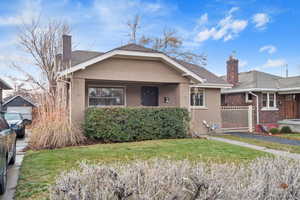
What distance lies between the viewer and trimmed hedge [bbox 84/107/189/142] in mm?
9766

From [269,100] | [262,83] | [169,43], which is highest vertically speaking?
[169,43]

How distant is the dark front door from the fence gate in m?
4.48

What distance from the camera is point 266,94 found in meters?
16.7

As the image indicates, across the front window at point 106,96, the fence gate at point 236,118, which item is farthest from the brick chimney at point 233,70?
the front window at point 106,96

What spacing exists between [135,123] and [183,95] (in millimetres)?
3385

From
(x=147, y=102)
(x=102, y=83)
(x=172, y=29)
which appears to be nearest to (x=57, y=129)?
(x=102, y=83)

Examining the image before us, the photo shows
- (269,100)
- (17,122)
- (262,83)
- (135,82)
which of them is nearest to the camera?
(17,122)

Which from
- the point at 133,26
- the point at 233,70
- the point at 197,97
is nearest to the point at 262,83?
the point at 233,70

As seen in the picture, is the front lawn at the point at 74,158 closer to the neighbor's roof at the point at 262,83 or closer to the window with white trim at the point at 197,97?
the window with white trim at the point at 197,97

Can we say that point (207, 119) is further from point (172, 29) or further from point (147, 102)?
point (172, 29)

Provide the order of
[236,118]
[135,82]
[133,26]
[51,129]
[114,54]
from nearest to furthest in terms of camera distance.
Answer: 1. [51,129]
2. [114,54]
3. [135,82]
4. [236,118]
5. [133,26]

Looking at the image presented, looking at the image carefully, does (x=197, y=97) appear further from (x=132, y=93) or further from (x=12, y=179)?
(x=12, y=179)

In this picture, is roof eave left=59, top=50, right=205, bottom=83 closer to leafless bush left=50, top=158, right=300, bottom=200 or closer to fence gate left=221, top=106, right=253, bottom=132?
fence gate left=221, top=106, right=253, bottom=132

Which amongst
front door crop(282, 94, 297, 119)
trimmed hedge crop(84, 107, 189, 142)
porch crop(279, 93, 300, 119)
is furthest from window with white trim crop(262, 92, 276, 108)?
trimmed hedge crop(84, 107, 189, 142)
